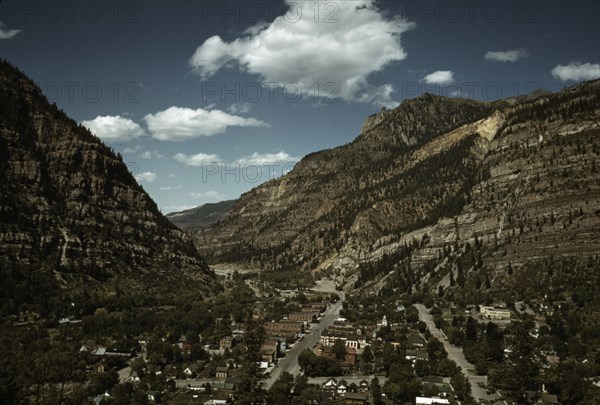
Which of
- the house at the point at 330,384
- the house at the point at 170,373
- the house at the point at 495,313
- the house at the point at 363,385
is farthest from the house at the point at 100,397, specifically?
the house at the point at 495,313

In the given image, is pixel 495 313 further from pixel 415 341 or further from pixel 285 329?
pixel 285 329

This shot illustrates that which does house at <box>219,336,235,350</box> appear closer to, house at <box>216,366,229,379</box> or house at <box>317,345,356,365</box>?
Result: house at <box>216,366,229,379</box>

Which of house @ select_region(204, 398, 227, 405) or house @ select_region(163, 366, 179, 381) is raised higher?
house @ select_region(163, 366, 179, 381)

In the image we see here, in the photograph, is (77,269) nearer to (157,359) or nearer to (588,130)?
(157,359)

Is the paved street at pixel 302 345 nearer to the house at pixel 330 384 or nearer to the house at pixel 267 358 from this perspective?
the house at pixel 267 358

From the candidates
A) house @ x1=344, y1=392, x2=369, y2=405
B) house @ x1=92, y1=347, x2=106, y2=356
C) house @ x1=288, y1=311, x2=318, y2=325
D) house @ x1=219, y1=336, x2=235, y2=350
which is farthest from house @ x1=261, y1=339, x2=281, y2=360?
house @ x1=92, y1=347, x2=106, y2=356

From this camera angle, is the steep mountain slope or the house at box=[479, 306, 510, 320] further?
the steep mountain slope

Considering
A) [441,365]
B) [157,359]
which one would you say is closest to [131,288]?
[157,359]
